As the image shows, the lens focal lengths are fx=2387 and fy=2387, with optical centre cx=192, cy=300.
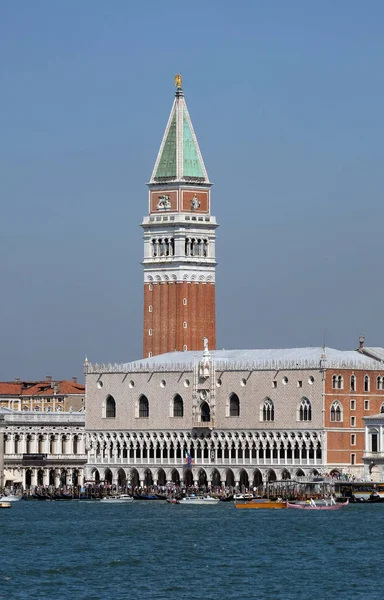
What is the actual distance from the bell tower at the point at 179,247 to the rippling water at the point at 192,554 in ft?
118

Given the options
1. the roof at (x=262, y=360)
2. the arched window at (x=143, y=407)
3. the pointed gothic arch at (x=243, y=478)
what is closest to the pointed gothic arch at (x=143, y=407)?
the arched window at (x=143, y=407)

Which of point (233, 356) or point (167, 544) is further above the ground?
point (233, 356)

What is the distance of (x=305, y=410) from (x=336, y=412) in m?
2.12

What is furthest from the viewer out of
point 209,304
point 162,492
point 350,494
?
point 209,304

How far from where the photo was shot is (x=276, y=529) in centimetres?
12725

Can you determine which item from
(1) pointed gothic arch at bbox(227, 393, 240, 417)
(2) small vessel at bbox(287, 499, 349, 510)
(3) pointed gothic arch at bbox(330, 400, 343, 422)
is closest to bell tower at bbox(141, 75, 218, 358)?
(1) pointed gothic arch at bbox(227, 393, 240, 417)

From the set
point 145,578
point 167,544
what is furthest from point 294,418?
point 145,578

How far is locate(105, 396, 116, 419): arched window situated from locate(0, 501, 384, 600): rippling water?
2583 centimetres

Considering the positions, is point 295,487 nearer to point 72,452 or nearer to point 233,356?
point 233,356

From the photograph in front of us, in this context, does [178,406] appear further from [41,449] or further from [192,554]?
[192,554]

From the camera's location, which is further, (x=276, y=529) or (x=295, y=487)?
(x=295, y=487)

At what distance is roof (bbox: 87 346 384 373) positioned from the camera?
16138cm

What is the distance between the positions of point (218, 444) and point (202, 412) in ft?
8.55

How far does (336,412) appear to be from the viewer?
525 ft
